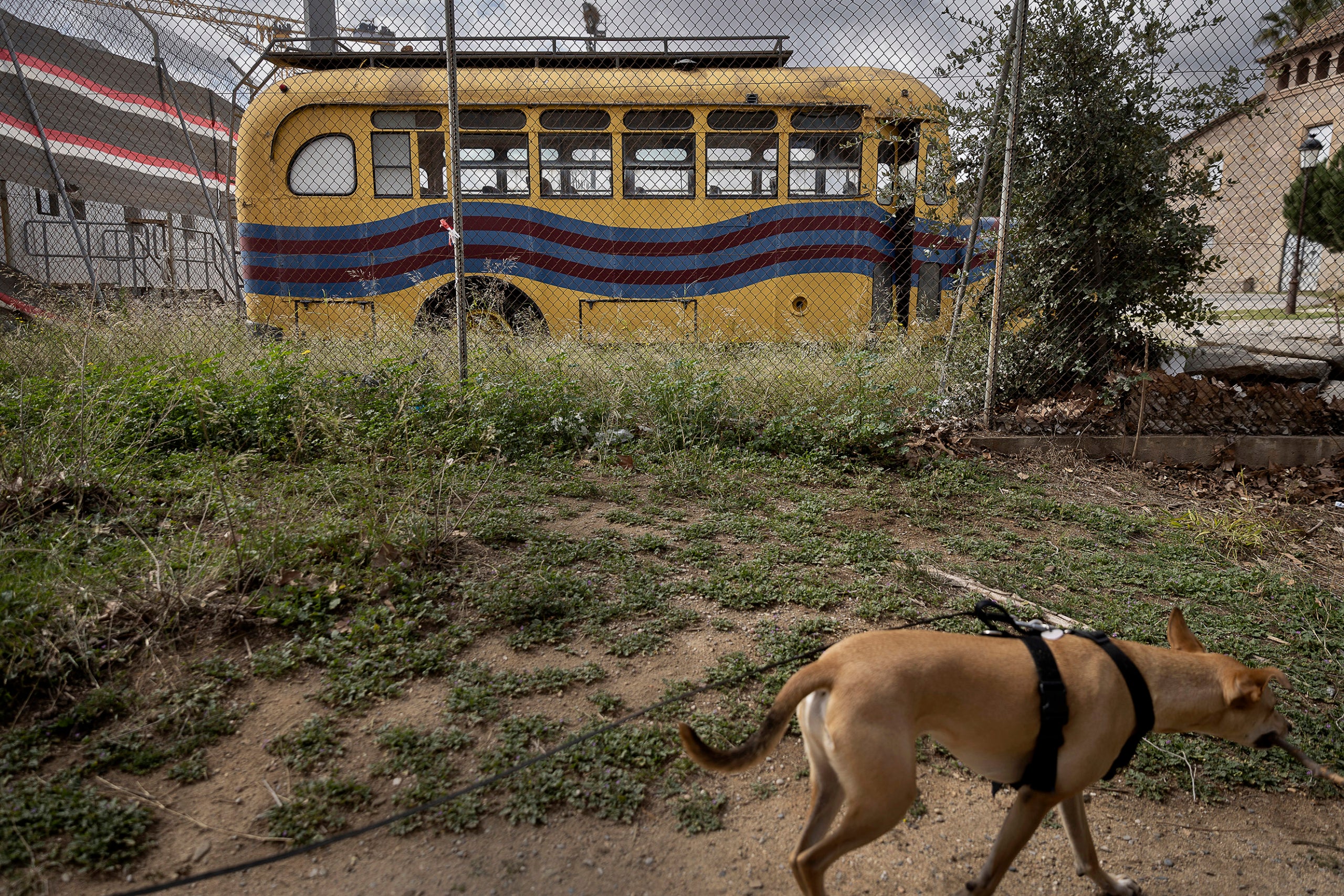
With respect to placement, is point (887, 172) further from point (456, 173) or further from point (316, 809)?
point (316, 809)

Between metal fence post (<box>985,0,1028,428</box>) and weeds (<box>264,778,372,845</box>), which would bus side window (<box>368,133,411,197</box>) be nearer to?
metal fence post (<box>985,0,1028,428</box>)

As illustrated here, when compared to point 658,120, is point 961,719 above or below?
below

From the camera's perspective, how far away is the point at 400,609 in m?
3.12

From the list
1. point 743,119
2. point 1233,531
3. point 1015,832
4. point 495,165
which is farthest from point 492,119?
point 1015,832

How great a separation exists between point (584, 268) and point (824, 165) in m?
2.99

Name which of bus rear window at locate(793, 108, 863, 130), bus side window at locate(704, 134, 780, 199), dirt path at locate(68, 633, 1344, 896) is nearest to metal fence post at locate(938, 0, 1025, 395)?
bus rear window at locate(793, 108, 863, 130)

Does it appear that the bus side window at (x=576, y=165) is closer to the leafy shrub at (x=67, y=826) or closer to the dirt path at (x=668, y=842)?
the dirt path at (x=668, y=842)

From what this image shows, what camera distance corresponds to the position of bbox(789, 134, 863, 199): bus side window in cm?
905

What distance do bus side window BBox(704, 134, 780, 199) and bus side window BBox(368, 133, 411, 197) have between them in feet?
11.2

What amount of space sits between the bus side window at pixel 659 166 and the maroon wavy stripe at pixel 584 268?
891 millimetres

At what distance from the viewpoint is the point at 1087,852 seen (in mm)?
2043

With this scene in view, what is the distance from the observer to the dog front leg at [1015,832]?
1847 millimetres

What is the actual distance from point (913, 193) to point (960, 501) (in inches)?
115

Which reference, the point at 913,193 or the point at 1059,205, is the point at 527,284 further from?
the point at 1059,205
